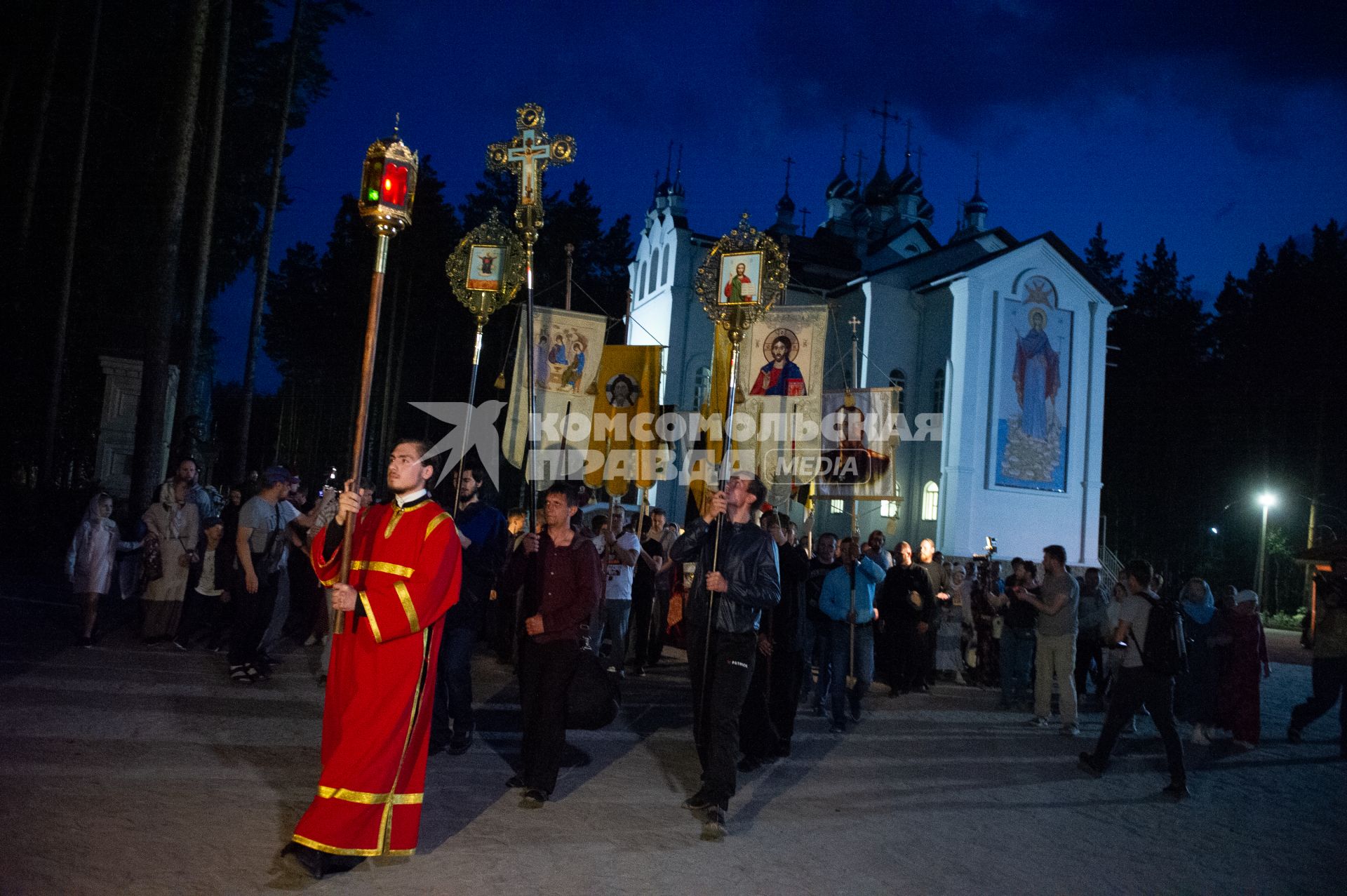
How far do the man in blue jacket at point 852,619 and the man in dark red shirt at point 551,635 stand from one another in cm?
398

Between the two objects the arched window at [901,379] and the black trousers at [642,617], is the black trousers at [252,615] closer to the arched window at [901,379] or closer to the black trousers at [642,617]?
the black trousers at [642,617]

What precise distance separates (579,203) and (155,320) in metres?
39.7

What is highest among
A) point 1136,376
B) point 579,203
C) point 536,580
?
point 579,203

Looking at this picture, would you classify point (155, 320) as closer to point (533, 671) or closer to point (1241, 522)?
point (533, 671)

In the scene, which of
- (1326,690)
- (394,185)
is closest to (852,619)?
(1326,690)

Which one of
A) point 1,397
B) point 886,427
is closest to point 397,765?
point 886,427

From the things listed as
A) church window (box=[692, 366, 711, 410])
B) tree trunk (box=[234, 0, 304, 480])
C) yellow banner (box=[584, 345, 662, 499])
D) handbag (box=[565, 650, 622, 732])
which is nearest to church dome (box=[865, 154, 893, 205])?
church window (box=[692, 366, 711, 410])

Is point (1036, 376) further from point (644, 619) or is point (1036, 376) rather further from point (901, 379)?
point (644, 619)

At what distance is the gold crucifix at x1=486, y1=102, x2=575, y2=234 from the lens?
10.4m

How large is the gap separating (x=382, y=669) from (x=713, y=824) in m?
2.18

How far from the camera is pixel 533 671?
6777mm

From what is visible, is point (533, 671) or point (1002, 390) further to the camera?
point (1002, 390)

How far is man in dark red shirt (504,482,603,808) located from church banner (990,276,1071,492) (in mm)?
27757

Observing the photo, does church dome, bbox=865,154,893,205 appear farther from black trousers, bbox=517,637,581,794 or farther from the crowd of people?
black trousers, bbox=517,637,581,794
